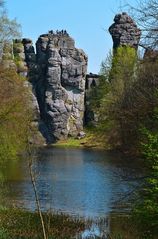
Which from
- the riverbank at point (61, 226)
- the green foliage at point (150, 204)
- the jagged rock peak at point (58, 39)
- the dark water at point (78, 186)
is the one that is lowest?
the dark water at point (78, 186)

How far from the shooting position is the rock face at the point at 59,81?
105 m

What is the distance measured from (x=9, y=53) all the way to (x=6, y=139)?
6082 mm

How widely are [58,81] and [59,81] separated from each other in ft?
1.37

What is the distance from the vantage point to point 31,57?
360 ft

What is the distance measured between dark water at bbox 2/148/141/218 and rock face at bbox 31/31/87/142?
47.1m

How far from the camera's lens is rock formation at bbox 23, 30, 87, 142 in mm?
105000

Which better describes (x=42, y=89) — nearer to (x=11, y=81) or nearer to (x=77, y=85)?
(x=77, y=85)

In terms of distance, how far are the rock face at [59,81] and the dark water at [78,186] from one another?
47.1 meters

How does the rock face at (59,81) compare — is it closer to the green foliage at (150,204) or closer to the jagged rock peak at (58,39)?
the jagged rock peak at (58,39)

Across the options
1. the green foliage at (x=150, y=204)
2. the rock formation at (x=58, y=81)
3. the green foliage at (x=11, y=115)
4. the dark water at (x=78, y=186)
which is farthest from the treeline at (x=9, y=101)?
the rock formation at (x=58, y=81)

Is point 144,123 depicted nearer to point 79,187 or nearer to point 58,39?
point 79,187

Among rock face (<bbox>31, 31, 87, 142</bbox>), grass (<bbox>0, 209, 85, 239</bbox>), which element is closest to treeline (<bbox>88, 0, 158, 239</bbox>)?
grass (<bbox>0, 209, 85, 239</bbox>)

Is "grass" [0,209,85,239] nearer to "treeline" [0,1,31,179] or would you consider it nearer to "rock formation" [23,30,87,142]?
"treeline" [0,1,31,179]

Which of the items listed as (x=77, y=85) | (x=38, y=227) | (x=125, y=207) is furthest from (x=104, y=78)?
(x=38, y=227)
